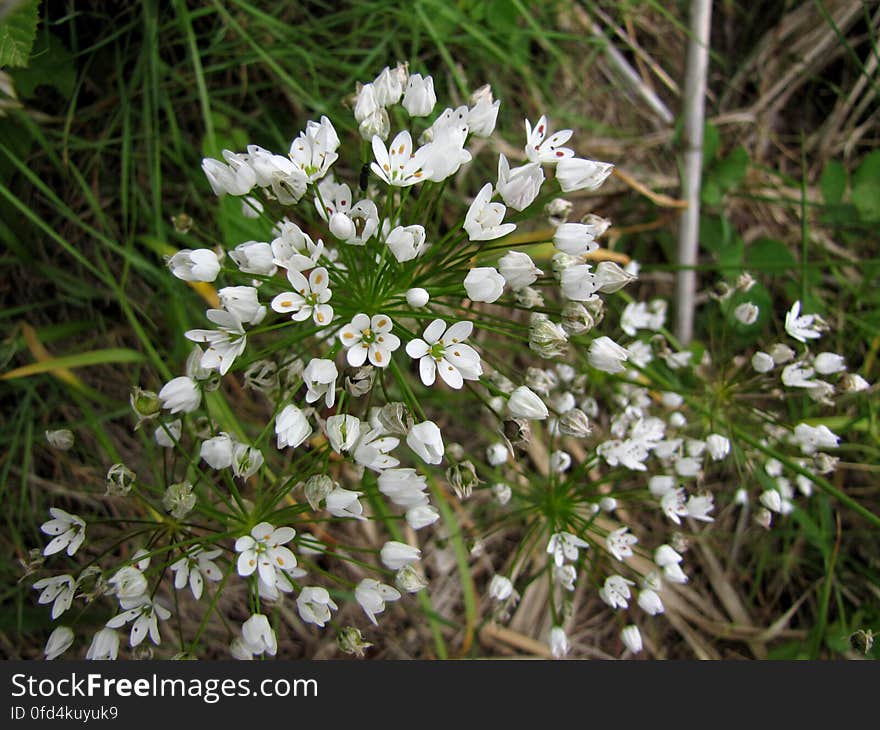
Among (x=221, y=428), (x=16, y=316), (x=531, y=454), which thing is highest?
(x=16, y=316)

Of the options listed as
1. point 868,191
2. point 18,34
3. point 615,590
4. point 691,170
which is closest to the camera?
point 18,34

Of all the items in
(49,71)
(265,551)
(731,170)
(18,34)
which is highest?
(18,34)

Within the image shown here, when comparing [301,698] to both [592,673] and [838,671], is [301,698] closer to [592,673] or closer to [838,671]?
[592,673]

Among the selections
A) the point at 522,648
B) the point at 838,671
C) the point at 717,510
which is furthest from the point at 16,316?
the point at 838,671

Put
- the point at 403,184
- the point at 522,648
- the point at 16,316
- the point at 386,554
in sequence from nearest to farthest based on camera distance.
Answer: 1. the point at 403,184
2. the point at 386,554
3. the point at 16,316
4. the point at 522,648

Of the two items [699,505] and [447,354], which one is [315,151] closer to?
[447,354]

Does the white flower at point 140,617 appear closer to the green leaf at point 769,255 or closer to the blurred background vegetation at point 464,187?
the blurred background vegetation at point 464,187

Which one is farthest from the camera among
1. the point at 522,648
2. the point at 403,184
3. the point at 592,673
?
the point at 522,648

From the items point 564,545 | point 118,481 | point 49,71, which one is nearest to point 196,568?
point 118,481
